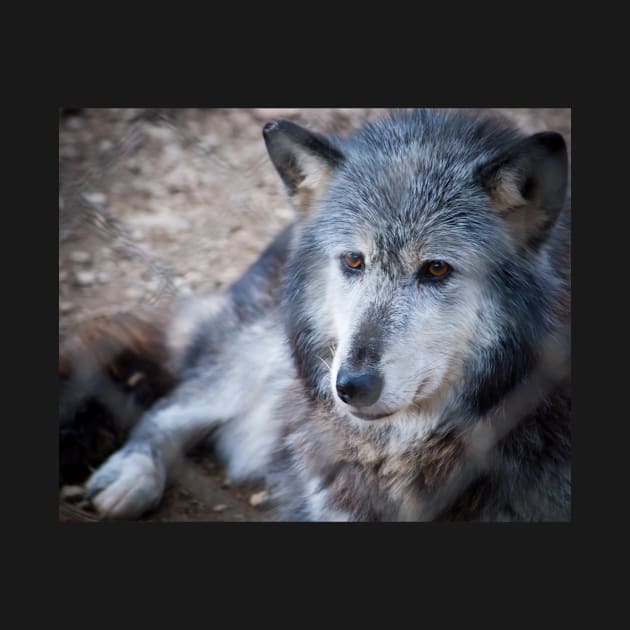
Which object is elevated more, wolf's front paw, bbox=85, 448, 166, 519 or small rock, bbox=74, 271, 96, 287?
small rock, bbox=74, 271, 96, 287

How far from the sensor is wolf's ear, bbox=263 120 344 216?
2971 millimetres

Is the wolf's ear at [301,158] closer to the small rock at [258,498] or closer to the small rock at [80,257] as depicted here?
the small rock at [80,257]

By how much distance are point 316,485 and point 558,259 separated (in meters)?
1.14

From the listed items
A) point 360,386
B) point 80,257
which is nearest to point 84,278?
point 80,257

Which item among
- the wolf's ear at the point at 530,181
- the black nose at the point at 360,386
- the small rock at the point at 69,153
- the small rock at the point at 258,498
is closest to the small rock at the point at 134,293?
the small rock at the point at 69,153

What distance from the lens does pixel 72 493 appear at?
339 centimetres

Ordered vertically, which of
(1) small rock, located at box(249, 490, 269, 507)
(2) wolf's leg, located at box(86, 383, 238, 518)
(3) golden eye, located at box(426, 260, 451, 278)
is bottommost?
(1) small rock, located at box(249, 490, 269, 507)

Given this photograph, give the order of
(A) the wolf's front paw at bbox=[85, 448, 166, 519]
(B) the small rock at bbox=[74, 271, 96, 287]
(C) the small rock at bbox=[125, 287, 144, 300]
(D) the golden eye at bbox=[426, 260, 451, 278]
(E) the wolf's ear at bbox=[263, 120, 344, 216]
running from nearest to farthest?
1. (D) the golden eye at bbox=[426, 260, 451, 278]
2. (E) the wolf's ear at bbox=[263, 120, 344, 216]
3. (A) the wolf's front paw at bbox=[85, 448, 166, 519]
4. (B) the small rock at bbox=[74, 271, 96, 287]
5. (C) the small rock at bbox=[125, 287, 144, 300]

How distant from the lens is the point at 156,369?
12.5 ft

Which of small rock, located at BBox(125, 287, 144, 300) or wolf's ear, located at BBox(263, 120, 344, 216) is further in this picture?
small rock, located at BBox(125, 287, 144, 300)

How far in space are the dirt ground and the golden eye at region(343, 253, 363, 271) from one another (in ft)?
1.95

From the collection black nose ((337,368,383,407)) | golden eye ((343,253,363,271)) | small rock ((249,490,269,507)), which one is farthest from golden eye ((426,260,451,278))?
small rock ((249,490,269,507))

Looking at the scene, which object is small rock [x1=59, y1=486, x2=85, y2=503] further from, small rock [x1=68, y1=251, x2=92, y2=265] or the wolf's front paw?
small rock [x1=68, y1=251, x2=92, y2=265]

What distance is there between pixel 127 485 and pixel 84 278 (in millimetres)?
858
